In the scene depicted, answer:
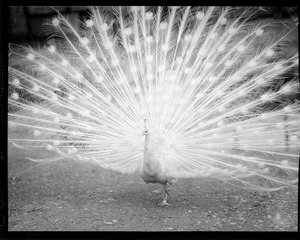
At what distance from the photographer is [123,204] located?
12.9 ft

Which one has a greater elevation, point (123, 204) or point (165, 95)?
point (165, 95)

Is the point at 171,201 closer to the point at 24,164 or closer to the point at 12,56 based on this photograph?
the point at 24,164

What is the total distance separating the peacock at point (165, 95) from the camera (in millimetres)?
3691

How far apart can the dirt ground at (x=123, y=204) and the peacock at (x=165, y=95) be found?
15 centimetres

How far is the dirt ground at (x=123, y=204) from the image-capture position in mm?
3738

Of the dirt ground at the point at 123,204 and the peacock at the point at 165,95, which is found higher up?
the peacock at the point at 165,95

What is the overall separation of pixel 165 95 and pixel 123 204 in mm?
1149

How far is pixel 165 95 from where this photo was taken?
390 centimetres

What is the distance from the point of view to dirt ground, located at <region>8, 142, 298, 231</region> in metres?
3.74

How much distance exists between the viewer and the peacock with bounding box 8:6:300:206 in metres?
3.69

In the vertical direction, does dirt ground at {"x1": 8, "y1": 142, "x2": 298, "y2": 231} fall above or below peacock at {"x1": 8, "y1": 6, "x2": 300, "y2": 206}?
below

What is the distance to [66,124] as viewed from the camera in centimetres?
390

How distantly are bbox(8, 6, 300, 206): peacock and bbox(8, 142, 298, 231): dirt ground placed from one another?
0.49 feet

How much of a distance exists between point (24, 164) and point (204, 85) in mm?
1916
